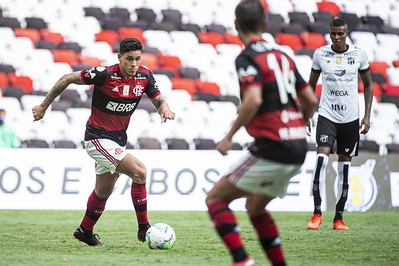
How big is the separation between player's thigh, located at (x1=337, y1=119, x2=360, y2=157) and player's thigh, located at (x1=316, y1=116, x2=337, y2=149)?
109mm

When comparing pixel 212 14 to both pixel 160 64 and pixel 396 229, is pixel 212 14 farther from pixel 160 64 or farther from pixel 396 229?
pixel 396 229

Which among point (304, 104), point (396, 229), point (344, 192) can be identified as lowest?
point (396, 229)

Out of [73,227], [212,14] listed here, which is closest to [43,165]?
[73,227]

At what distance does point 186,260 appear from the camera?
19.1ft

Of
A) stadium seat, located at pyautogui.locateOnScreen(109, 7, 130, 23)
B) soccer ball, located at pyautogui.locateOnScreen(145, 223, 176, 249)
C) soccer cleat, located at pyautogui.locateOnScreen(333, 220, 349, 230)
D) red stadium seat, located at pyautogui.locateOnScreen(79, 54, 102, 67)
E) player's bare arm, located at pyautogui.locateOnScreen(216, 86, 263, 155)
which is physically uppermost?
player's bare arm, located at pyautogui.locateOnScreen(216, 86, 263, 155)

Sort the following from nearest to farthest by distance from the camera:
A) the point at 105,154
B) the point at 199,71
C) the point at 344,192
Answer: the point at 105,154
the point at 344,192
the point at 199,71

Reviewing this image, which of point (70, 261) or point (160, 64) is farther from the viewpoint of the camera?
point (160, 64)

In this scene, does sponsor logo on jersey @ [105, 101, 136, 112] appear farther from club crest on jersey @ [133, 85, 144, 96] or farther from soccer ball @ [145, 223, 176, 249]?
soccer ball @ [145, 223, 176, 249]

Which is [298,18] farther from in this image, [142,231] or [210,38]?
[142,231]

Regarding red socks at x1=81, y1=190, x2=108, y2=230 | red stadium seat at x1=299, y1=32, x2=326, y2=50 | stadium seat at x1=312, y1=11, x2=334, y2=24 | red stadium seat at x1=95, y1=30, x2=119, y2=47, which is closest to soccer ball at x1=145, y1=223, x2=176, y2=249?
red socks at x1=81, y1=190, x2=108, y2=230

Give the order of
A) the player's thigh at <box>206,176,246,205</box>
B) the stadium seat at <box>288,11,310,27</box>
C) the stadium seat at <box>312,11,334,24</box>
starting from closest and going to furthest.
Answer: the player's thigh at <box>206,176,246,205</box> → the stadium seat at <box>288,11,310,27</box> → the stadium seat at <box>312,11,334,24</box>

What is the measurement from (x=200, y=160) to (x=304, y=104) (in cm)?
717

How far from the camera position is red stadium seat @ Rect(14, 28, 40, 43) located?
17.3 metres

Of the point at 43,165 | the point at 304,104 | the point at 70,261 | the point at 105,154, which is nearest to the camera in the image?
the point at 304,104
